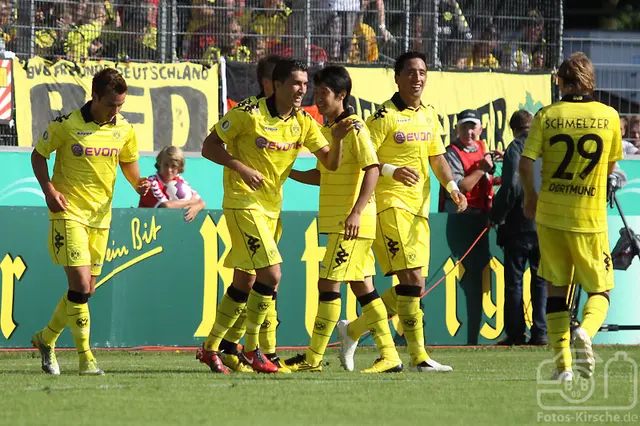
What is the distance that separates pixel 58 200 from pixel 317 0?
9.10 m

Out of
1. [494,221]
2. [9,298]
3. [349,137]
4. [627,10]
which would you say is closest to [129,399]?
[349,137]

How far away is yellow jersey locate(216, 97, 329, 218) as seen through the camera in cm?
876

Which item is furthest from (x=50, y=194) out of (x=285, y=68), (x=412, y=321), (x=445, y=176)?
(x=445, y=176)

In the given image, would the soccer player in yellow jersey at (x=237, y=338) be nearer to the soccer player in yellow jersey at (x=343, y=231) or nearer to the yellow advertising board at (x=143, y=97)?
the soccer player in yellow jersey at (x=343, y=231)

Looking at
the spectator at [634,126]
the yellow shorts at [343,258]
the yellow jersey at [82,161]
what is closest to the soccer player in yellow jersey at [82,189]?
the yellow jersey at [82,161]

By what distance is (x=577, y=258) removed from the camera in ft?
26.4

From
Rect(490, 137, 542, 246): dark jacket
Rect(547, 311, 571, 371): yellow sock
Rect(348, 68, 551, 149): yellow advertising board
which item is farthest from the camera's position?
Rect(348, 68, 551, 149): yellow advertising board

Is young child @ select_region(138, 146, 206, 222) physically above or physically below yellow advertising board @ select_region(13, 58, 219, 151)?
below

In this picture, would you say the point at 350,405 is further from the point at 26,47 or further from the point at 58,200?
the point at 26,47

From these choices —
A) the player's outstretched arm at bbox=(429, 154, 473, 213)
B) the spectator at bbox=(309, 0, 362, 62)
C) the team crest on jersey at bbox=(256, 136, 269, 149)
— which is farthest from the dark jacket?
the spectator at bbox=(309, 0, 362, 62)

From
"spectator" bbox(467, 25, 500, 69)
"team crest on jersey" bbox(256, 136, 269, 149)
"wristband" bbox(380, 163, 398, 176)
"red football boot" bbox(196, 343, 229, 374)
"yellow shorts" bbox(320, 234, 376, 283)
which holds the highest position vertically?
"spectator" bbox(467, 25, 500, 69)

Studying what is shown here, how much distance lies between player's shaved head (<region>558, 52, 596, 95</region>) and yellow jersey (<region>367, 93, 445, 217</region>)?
1.59 m

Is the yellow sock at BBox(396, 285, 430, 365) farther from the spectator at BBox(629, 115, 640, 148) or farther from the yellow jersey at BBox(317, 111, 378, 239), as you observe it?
the spectator at BBox(629, 115, 640, 148)

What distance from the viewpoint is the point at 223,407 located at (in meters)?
6.81
